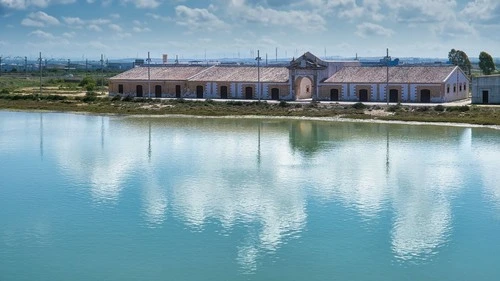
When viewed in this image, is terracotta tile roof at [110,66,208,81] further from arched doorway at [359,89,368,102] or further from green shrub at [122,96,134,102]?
arched doorway at [359,89,368,102]

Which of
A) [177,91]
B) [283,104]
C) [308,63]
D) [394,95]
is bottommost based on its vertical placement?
[283,104]

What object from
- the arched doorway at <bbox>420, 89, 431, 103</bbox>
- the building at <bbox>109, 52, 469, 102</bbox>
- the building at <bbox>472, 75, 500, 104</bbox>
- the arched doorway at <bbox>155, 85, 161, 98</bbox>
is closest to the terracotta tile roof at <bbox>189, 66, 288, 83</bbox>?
the building at <bbox>109, 52, 469, 102</bbox>

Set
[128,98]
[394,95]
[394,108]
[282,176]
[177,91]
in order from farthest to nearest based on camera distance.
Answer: [177,91] < [128,98] < [394,95] < [394,108] < [282,176]

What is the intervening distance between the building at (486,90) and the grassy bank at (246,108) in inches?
132

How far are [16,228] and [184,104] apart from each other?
34142 millimetres

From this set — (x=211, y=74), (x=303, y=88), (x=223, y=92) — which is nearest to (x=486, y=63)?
(x=303, y=88)

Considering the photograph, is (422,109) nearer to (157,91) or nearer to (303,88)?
(303,88)

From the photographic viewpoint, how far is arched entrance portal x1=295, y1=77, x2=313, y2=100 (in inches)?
2141

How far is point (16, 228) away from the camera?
1859 centimetres

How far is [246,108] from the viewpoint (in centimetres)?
4984

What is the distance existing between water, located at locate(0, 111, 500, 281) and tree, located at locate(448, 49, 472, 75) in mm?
48046

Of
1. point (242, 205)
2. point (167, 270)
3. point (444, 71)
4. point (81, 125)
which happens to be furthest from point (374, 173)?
point (444, 71)

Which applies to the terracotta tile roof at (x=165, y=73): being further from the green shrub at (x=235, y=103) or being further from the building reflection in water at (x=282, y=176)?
the building reflection in water at (x=282, y=176)

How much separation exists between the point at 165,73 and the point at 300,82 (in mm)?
12017
